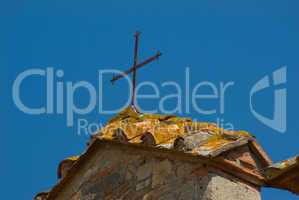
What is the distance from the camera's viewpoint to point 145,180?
27.4ft

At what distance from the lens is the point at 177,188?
7.98 m

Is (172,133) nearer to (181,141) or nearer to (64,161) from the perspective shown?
(181,141)

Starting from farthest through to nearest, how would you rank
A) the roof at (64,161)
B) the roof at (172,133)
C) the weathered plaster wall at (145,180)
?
the roof at (64,161), the roof at (172,133), the weathered plaster wall at (145,180)

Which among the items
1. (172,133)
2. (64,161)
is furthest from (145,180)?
(64,161)

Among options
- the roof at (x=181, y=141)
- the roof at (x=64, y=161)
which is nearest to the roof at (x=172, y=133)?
the roof at (x=181, y=141)

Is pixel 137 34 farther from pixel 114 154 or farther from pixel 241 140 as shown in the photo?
pixel 241 140

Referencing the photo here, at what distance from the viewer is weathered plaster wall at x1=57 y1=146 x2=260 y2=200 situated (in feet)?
25.7

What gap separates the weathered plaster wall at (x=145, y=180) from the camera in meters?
7.84

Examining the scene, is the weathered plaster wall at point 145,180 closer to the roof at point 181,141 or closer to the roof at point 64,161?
the roof at point 181,141

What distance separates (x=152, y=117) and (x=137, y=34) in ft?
4.68

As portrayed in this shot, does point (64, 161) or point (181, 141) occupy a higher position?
point (181, 141)

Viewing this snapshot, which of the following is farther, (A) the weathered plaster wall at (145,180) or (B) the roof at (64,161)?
(B) the roof at (64,161)

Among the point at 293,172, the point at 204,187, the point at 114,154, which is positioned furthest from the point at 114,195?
the point at 293,172

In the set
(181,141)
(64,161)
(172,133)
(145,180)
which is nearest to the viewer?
(181,141)
